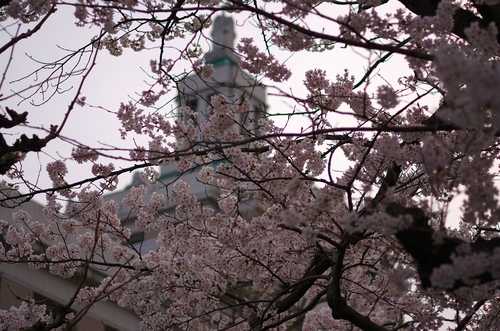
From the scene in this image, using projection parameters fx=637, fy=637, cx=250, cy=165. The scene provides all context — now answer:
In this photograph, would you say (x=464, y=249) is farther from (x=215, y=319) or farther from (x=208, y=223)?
(x=215, y=319)

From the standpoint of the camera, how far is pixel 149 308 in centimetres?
662

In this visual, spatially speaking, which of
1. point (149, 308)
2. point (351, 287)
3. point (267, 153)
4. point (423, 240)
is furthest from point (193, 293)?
point (423, 240)

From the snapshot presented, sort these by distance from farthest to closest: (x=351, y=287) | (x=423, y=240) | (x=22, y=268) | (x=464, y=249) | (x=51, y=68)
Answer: (x=22, y=268)
(x=351, y=287)
(x=51, y=68)
(x=423, y=240)
(x=464, y=249)

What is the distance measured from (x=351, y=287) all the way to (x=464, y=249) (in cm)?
485

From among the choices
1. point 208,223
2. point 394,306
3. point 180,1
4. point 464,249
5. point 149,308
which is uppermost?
point 180,1

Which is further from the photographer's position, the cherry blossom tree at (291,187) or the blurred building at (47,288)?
the blurred building at (47,288)

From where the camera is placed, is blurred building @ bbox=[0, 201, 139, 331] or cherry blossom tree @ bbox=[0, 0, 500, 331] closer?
cherry blossom tree @ bbox=[0, 0, 500, 331]

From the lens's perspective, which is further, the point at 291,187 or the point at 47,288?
the point at 47,288

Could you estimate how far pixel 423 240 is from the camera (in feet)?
9.77

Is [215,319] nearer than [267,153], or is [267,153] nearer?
[267,153]

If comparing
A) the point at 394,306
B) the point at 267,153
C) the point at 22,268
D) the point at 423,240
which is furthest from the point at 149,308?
the point at 22,268

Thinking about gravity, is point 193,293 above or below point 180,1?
below

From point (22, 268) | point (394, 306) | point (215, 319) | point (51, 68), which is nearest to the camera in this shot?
point (51, 68)

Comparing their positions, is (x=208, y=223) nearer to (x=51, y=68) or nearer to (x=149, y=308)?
(x=149, y=308)
